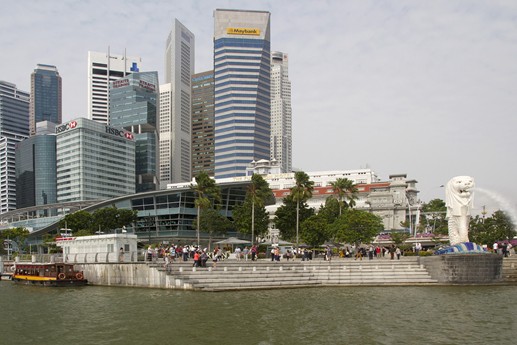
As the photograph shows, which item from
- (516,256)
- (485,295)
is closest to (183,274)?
(485,295)

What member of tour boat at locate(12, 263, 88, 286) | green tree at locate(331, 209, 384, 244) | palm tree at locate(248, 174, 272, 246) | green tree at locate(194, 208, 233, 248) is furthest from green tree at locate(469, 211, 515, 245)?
tour boat at locate(12, 263, 88, 286)

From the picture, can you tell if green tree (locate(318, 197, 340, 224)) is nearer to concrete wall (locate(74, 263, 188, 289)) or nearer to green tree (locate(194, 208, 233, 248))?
green tree (locate(194, 208, 233, 248))

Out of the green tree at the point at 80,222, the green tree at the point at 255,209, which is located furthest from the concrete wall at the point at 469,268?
the green tree at the point at 80,222

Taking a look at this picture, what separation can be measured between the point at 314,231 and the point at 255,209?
594 inches

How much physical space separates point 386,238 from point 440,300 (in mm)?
77027

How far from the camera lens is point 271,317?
105 ft

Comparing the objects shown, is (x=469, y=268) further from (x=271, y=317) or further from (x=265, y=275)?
(x=271, y=317)

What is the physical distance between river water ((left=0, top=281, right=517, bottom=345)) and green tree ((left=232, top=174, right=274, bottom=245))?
148 ft

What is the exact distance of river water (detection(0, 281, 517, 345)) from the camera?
26797 millimetres

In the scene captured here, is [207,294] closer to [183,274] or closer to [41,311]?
[183,274]

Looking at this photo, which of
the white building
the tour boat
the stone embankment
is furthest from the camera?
the white building

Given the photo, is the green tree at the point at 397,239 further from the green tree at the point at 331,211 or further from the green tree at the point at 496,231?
the green tree at the point at 496,231

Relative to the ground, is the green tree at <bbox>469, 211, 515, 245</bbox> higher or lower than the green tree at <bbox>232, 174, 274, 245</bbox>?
lower

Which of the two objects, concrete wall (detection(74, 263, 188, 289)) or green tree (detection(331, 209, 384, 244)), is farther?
green tree (detection(331, 209, 384, 244))
